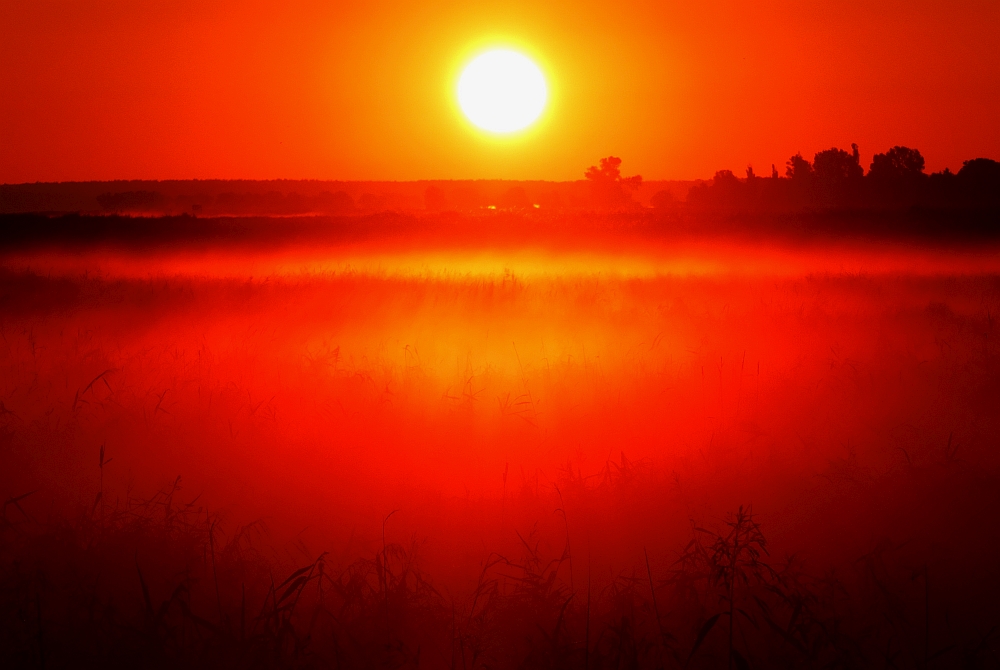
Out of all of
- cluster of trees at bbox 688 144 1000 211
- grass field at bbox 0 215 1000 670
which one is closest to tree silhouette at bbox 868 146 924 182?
cluster of trees at bbox 688 144 1000 211

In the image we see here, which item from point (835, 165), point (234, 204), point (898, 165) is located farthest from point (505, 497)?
point (234, 204)

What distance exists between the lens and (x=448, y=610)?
2.94 meters

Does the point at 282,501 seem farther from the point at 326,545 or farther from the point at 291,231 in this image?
the point at 291,231

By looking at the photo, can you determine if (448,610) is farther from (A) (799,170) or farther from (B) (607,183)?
(B) (607,183)

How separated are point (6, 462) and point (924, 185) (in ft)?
149

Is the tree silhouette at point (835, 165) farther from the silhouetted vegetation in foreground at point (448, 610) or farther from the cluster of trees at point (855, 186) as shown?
the silhouetted vegetation in foreground at point (448, 610)

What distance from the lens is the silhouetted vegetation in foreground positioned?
2.65 metres

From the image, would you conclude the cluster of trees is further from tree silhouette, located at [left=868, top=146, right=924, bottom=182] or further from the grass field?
the grass field

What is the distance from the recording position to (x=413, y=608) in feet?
9.57

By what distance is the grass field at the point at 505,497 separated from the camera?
9.05 feet

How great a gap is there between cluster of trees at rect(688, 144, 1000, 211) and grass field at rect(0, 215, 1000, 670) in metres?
29.1

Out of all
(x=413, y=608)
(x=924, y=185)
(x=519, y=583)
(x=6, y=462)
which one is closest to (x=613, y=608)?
(x=519, y=583)

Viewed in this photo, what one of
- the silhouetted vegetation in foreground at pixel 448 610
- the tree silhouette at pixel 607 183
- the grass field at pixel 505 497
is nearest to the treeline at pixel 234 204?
the tree silhouette at pixel 607 183

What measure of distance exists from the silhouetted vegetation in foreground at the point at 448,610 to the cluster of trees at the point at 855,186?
31738 mm
